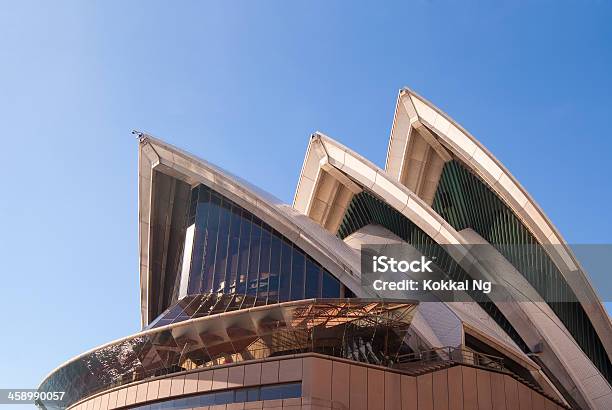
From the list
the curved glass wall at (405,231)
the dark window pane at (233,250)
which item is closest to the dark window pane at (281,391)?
the dark window pane at (233,250)

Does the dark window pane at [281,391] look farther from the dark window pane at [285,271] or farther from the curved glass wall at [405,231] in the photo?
the curved glass wall at [405,231]

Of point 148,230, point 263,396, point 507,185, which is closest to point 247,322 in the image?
point 263,396

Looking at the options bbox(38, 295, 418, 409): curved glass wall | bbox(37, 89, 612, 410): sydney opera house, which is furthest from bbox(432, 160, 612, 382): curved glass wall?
bbox(38, 295, 418, 409): curved glass wall

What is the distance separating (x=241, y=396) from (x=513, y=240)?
14.1 meters

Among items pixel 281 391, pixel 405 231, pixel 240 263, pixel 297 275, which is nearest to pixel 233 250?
pixel 240 263

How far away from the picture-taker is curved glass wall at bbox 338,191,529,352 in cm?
2677

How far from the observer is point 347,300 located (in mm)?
19078

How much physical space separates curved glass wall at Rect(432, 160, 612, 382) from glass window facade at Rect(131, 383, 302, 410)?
41.1ft

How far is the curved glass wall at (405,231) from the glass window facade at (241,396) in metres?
11.0

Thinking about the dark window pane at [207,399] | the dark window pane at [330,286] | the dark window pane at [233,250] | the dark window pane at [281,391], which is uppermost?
the dark window pane at [233,250]

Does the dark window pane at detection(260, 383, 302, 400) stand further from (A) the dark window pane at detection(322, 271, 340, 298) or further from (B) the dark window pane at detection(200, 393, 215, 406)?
(A) the dark window pane at detection(322, 271, 340, 298)

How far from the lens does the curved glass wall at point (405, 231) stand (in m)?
26.8

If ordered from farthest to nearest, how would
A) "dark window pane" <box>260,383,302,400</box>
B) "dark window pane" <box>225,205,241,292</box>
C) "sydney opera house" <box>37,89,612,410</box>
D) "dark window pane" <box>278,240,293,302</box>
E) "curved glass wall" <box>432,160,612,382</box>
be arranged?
"curved glass wall" <box>432,160,612,382</box>, "dark window pane" <box>225,205,241,292</box>, "dark window pane" <box>278,240,293,302</box>, "sydney opera house" <box>37,89,612,410</box>, "dark window pane" <box>260,383,302,400</box>

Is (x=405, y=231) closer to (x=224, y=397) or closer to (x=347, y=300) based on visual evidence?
(x=347, y=300)
